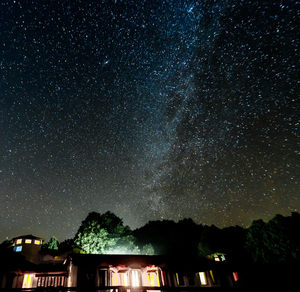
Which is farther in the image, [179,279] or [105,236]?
[105,236]

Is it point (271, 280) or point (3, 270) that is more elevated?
point (3, 270)

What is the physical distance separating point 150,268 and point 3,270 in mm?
12977

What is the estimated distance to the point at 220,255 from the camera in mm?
40062

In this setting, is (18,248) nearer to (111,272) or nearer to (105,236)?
(105,236)

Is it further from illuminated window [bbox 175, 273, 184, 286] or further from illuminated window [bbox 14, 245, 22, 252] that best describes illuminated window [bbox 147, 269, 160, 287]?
illuminated window [bbox 14, 245, 22, 252]

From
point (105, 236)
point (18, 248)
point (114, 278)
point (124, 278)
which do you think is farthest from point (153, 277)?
point (18, 248)

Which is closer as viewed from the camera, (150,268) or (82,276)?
(82,276)

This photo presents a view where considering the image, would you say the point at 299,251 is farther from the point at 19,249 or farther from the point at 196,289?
the point at 19,249

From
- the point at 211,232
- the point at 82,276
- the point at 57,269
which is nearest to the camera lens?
the point at 82,276

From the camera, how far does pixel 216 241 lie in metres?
42.3

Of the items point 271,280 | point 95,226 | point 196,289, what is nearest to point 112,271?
point 271,280

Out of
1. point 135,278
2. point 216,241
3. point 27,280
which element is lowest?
point 135,278

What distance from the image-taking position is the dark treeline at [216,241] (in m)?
24.8

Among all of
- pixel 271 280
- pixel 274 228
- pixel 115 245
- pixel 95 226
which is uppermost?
pixel 95 226
